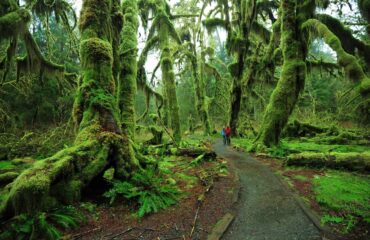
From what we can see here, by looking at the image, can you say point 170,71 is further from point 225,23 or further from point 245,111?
point 245,111

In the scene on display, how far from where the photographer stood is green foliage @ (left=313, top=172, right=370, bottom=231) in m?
5.19

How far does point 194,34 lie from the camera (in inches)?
1037

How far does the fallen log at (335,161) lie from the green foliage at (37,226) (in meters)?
7.62

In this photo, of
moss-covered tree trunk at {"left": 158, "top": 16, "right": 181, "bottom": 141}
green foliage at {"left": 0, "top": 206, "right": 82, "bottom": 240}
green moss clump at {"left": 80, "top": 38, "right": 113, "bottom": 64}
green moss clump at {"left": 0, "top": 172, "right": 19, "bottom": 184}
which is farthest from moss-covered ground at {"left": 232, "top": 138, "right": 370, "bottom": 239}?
green moss clump at {"left": 0, "top": 172, "right": 19, "bottom": 184}

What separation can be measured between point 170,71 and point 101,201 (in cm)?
1028

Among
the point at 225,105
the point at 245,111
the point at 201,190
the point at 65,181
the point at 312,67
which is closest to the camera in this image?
the point at 65,181

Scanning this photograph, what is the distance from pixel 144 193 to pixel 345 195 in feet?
15.9

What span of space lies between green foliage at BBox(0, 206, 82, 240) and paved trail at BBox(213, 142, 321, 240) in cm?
290

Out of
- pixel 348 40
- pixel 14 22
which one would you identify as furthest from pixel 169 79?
pixel 348 40

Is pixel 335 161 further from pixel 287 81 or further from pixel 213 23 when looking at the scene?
pixel 213 23

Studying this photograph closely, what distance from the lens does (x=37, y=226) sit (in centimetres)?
421

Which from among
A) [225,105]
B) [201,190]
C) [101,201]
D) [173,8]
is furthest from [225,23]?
[101,201]

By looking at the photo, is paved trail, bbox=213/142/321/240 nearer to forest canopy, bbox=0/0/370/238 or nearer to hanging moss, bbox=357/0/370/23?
forest canopy, bbox=0/0/370/238

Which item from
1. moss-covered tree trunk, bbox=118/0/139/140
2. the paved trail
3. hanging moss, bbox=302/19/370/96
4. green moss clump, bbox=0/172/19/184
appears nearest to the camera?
the paved trail
